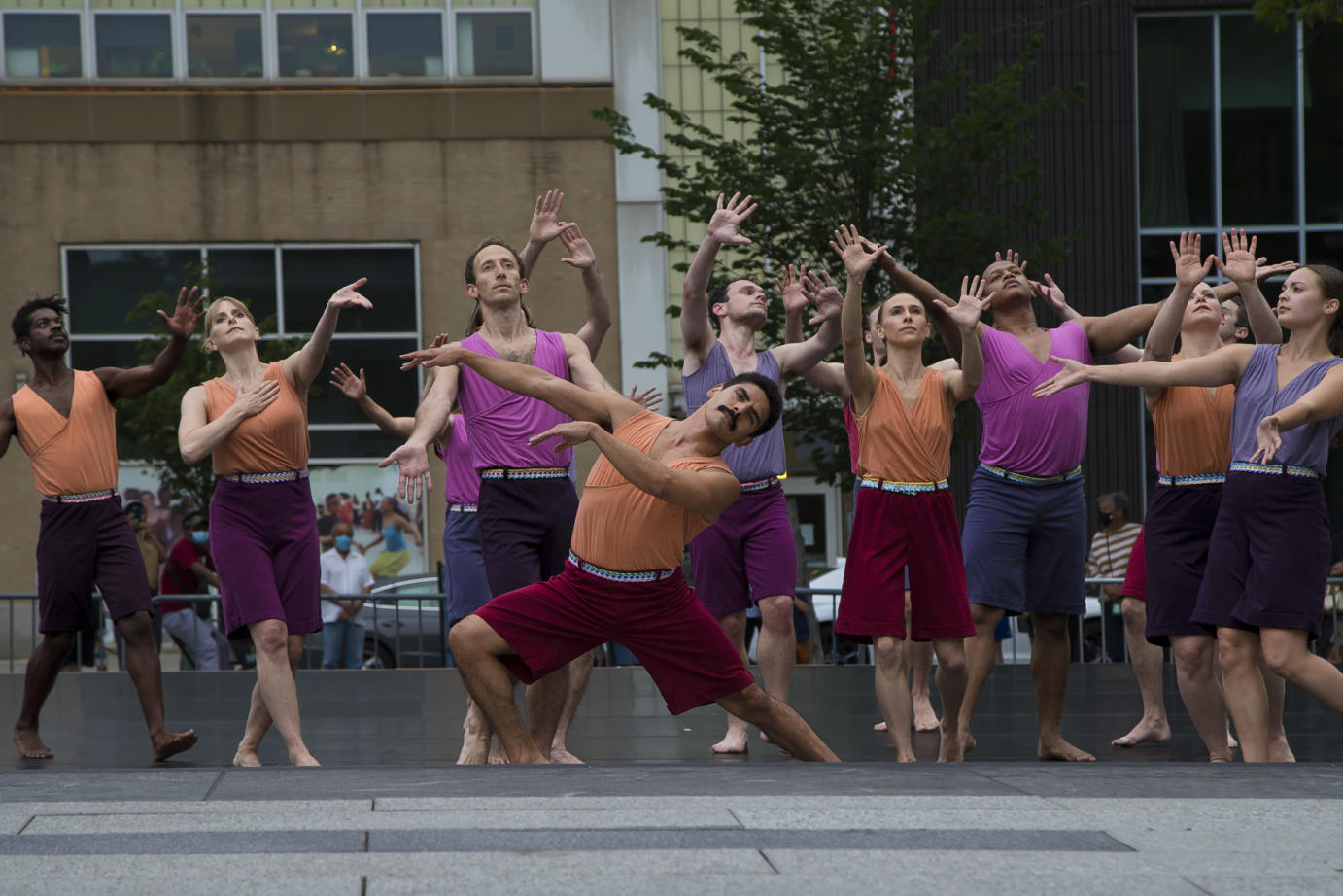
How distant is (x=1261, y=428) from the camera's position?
5516 mm

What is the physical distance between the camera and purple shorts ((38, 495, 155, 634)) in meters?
7.02

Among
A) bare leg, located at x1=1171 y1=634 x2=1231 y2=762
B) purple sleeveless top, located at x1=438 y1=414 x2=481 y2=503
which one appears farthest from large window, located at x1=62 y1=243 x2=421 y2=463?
bare leg, located at x1=1171 y1=634 x2=1231 y2=762

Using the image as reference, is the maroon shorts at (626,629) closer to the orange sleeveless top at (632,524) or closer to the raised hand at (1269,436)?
the orange sleeveless top at (632,524)

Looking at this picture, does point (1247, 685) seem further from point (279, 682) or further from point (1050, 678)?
point (279, 682)

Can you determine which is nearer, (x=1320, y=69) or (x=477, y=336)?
(x=477, y=336)

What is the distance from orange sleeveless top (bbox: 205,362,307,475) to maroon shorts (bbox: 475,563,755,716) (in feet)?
5.55

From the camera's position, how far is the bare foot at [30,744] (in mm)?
7297

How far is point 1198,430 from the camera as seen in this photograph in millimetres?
Answer: 6586

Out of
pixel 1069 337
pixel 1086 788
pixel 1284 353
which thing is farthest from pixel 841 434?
pixel 1086 788

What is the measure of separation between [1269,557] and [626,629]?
96.1 inches

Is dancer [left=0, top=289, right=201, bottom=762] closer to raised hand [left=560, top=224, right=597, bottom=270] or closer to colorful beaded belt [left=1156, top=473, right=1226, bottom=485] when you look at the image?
raised hand [left=560, top=224, right=597, bottom=270]

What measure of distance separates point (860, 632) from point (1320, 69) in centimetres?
1717

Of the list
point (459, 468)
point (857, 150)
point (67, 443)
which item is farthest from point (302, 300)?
point (67, 443)

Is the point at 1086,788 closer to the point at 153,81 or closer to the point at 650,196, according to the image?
the point at 650,196
